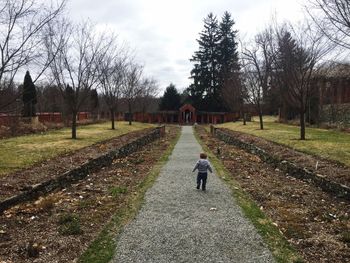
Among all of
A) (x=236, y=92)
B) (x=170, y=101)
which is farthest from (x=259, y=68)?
(x=170, y=101)

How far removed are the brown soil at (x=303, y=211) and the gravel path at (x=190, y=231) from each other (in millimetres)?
843

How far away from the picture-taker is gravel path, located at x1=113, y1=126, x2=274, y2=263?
674 cm

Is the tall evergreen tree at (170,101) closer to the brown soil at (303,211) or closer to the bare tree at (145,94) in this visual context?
the bare tree at (145,94)

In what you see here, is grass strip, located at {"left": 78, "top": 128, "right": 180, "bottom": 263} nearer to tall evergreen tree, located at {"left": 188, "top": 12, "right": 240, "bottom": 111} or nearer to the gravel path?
the gravel path

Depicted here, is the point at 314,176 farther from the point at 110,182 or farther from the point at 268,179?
the point at 110,182

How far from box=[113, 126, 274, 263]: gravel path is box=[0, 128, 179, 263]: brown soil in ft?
2.69

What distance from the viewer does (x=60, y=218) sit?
8922 mm

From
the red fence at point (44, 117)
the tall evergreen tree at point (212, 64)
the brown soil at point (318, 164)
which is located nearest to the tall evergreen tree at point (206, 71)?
the tall evergreen tree at point (212, 64)

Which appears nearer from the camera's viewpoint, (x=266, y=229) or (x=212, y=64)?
(x=266, y=229)

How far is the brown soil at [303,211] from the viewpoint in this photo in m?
7.34

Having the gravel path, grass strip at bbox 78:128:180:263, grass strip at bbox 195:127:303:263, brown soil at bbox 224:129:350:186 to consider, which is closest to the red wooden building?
brown soil at bbox 224:129:350:186

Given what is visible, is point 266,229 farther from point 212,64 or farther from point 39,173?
point 212,64

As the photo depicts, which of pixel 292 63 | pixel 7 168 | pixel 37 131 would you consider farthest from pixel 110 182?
pixel 37 131

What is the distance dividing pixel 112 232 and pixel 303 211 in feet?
16.0
